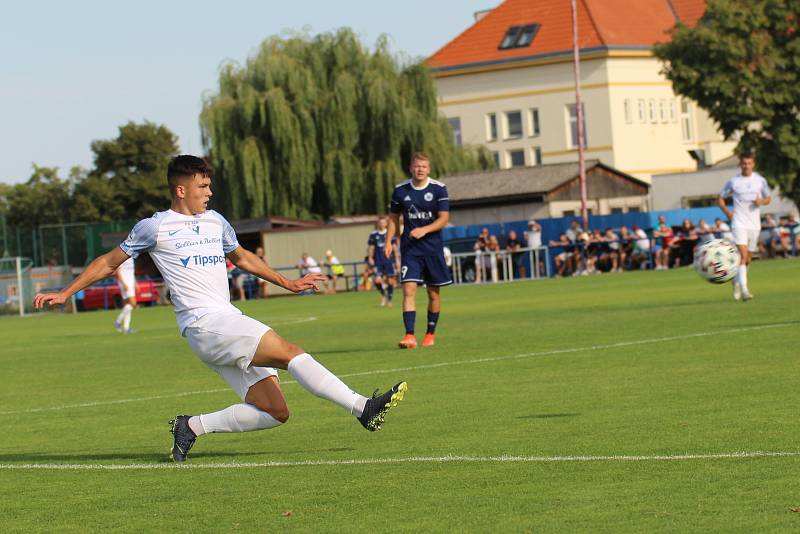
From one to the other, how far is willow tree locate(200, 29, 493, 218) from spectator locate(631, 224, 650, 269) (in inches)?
666

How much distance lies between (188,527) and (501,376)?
738 cm

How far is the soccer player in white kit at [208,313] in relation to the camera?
9461 mm

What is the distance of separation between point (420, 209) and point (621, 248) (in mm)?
32059

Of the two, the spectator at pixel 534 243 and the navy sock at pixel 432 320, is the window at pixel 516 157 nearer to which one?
the spectator at pixel 534 243

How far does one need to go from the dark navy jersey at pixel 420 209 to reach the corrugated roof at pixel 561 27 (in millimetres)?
74133

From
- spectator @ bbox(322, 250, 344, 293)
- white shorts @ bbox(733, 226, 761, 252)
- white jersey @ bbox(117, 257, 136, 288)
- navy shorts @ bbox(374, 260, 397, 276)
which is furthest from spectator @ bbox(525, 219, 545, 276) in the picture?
white shorts @ bbox(733, 226, 761, 252)

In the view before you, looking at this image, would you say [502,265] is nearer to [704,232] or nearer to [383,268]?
[704,232]

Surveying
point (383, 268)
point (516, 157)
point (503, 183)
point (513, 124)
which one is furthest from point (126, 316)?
point (516, 157)

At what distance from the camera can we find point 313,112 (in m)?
65.1

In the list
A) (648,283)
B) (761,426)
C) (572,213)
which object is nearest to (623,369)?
(761,426)

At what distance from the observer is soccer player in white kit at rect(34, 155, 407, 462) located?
9.46 meters

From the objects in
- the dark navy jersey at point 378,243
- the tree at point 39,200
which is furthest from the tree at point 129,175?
the dark navy jersey at point 378,243

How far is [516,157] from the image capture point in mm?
98938

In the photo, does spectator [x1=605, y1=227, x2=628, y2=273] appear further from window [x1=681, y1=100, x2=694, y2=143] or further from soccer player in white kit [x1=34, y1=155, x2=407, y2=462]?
window [x1=681, y1=100, x2=694, y2=143]
